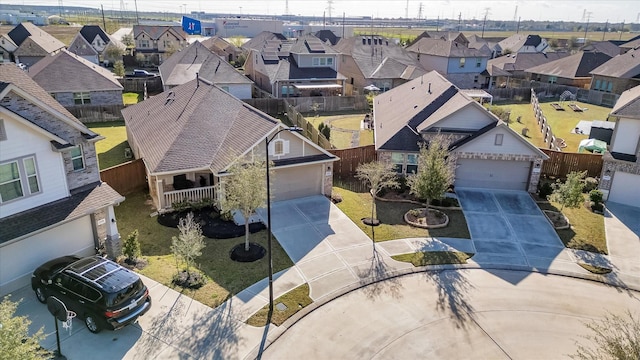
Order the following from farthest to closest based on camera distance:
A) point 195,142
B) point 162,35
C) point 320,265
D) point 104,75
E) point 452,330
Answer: point 162,35, point 104,75, point 195,142, point 320,265, point 452,330

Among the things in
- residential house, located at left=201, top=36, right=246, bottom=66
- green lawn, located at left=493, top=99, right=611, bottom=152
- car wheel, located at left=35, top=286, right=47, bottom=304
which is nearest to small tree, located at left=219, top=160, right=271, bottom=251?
car wheel, located at left=35, top=286, right=47, bottom=304

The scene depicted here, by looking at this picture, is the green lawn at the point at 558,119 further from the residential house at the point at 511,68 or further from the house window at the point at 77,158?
the house window at the point at 77,158

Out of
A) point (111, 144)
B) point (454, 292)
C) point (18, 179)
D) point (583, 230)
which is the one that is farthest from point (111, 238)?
point (583, 230)

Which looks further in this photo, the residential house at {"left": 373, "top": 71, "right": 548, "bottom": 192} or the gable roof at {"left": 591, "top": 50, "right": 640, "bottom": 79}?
the gable roof at {"left": 591, "top": 50, "right": 640, "bottom": 79}

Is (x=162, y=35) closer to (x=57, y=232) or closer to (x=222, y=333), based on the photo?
(x=57, y=232)

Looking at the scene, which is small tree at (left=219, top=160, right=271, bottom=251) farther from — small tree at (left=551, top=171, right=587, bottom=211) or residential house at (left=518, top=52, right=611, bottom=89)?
residential house at (left=518, top=52, right=611, bottom=89)

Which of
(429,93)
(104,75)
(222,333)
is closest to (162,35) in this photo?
(104,75)
